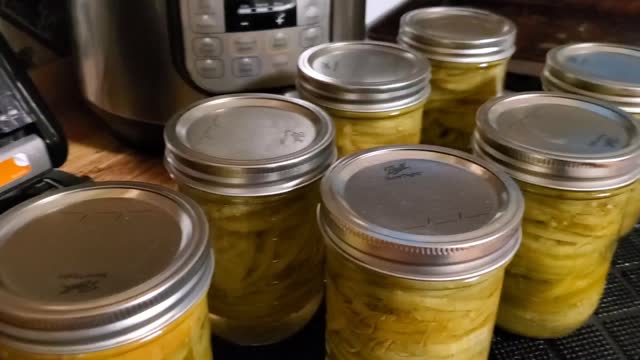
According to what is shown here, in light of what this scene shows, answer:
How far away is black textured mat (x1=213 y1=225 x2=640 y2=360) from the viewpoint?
51 cm

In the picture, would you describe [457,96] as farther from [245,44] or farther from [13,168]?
[13,168]

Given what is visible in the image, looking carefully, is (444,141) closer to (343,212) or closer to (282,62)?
(282,62)

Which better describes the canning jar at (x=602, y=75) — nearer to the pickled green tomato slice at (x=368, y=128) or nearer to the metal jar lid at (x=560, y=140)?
the metal jar lid at (x=560, y=140)

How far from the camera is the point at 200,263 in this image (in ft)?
1.22

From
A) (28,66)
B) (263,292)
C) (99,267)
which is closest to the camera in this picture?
(99,267)

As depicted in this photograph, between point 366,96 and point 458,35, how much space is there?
19cm

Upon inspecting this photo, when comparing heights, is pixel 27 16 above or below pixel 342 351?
above

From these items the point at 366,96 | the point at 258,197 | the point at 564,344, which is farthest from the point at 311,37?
the point at 564,344

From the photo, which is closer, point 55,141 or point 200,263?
point 200,263

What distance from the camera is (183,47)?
602mm

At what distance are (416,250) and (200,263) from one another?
117 millimetres

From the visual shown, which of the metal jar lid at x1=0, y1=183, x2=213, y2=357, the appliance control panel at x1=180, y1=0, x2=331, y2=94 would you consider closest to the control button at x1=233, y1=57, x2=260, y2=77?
the appliance control panel at x1=180, y1=0, x2=331, y2=94

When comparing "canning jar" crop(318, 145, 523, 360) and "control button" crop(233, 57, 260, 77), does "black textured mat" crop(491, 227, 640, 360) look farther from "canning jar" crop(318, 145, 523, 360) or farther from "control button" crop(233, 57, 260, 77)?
"control button" crop(233, 57, 260, 77)

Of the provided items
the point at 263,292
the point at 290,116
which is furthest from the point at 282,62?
the point at 263,292
